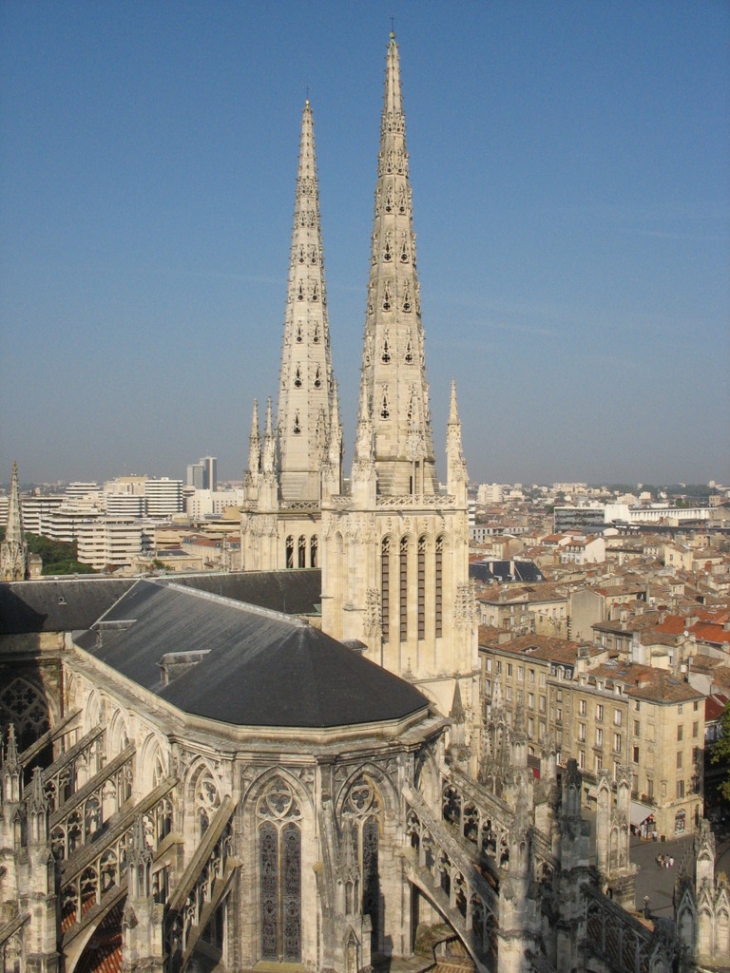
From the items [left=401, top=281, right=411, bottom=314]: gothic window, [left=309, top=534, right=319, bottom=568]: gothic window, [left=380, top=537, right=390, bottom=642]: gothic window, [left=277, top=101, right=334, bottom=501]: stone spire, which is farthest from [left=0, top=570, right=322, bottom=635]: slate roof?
[left=401, top=281, right=411, bottom=314]: gothic window

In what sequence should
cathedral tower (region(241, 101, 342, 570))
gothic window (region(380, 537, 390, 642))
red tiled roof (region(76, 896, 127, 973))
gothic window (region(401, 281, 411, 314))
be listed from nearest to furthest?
red tiled roof (region(76, 896, 127, 973)) → gothic window (region(380, 537, 390, 642)) → gothic window (region(401, 281, 411, 314)) → cathedral tower (region(241, 101, 342, 570))

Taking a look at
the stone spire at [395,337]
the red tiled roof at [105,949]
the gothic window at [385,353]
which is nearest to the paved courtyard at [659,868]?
the stone spire at [395,337]

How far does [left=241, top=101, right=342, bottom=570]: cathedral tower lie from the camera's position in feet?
143

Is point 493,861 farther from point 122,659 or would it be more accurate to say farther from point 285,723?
point 122,659

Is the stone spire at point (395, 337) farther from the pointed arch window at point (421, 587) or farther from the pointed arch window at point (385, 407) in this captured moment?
the pointed arch window at point (421, 587)

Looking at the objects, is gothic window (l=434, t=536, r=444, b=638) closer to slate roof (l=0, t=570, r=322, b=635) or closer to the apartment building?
slate roof (l=0, t=570, r=322, b=635)

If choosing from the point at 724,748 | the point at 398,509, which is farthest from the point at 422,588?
the point at 724,748

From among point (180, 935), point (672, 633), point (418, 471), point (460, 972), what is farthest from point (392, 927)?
point (672, 633)

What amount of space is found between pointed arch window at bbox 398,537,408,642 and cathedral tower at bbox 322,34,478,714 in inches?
1.4

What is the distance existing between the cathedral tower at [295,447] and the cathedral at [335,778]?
4.04m

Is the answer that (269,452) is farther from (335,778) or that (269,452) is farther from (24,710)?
(335,778)

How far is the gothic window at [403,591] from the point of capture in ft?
115

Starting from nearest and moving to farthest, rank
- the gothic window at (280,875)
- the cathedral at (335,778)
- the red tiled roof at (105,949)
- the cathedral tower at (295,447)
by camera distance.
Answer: the cathedral at (335,778)
the gothic window at (280,875)
the red tiled roof at (105,949)
the cathedral tower at (295,447)

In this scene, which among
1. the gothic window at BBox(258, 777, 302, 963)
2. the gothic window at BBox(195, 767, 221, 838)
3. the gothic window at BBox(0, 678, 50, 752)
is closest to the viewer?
the gothic window at BBox(258, 777, 302, 963)
